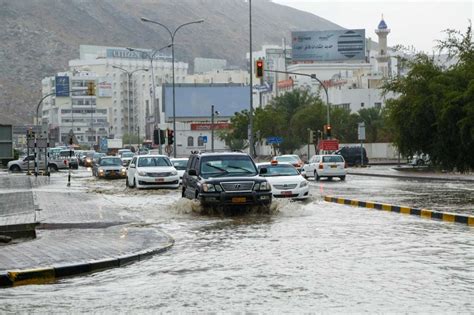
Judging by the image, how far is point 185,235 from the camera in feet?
62.4

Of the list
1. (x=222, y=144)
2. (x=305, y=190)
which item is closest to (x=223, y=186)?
(x=305, y=190)

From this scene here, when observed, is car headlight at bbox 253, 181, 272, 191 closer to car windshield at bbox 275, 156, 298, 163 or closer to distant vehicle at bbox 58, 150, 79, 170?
car windshield at bbox 275, 156, 298, 163

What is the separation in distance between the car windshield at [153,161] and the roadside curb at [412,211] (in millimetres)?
12830

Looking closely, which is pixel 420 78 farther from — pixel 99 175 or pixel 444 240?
pixel 444 240

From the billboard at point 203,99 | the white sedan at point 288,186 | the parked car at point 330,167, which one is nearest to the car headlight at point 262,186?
the white sedan at point 288,186

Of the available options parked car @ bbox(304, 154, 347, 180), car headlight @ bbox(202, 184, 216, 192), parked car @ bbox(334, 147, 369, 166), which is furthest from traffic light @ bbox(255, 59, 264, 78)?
car headlight @ bbox(202, 184, 216, 192)

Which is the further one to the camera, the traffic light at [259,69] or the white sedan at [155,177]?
the traffic light at [259,69]

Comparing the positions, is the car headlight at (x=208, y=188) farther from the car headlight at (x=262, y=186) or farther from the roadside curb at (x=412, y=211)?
the roadside curb at (x=412, y=211)

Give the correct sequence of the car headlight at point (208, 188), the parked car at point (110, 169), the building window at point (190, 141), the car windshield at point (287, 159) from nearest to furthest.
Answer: the car headlight at point (208, 188)
the parked car at point (110, 169)
the car windshield at point (287, 159)
the building window at point (190, 141)

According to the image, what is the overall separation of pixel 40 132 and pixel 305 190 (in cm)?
3452

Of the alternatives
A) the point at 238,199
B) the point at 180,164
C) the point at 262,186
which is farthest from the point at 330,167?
the point at 238,199

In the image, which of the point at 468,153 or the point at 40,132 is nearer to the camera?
the point at 468,153

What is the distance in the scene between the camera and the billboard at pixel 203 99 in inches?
6806

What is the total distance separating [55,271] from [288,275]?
3483mm
